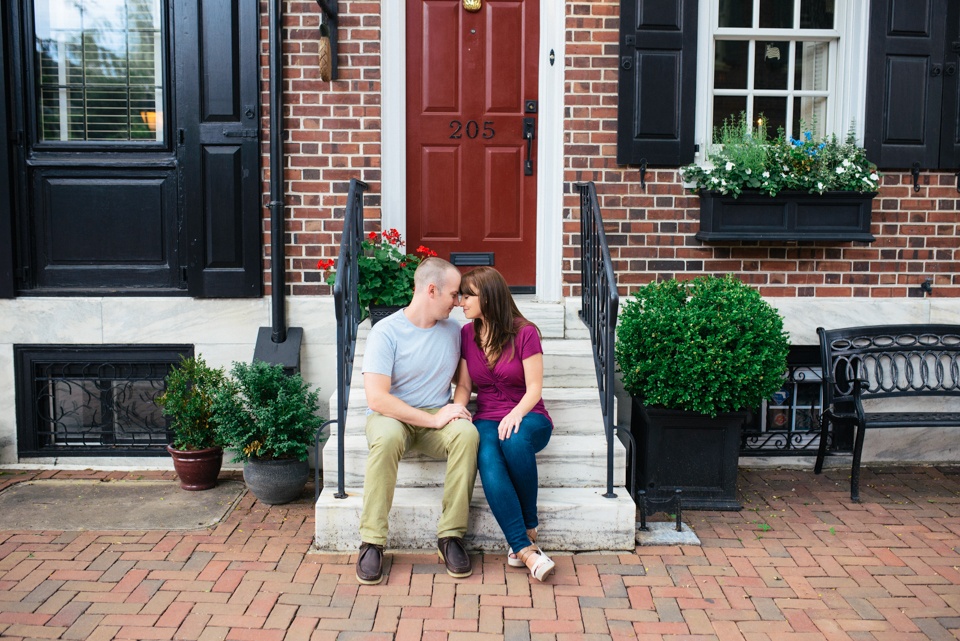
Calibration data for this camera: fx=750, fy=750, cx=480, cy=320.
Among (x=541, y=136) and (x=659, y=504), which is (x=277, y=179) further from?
(x=659, y=504)

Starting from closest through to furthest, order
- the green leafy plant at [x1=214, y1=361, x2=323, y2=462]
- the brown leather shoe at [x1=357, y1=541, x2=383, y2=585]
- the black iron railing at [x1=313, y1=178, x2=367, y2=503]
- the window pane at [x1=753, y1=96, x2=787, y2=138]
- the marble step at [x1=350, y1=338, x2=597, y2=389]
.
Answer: the brown leather shoe at [x1=357, y1=541, x2=383, y2=585], the black iron railing at [x1=313, y1=178, x2=367, y2=503], the green leafy plant at [x1=214, y1=361, x2=323, y2=462], the marble step at [x1=350, y1=338, x2=597, y2=389], the window pane at [x1=753, y1=96, x2=787, y2=138]

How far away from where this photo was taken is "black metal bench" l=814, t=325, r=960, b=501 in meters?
4.55

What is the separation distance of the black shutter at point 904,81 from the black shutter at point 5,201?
5314 millimetres

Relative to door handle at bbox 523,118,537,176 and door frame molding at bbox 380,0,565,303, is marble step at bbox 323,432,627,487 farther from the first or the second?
door handle at bbox 523,118,537,176

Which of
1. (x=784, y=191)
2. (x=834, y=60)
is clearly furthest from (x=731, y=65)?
(x=784, y=191)

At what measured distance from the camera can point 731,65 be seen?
484 centimetres

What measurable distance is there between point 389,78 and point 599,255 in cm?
179

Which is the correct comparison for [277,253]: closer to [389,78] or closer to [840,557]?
[389,78]

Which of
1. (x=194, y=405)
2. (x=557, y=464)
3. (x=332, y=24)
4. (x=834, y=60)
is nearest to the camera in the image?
(x=557, y=464)

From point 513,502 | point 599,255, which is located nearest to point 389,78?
point 599,255

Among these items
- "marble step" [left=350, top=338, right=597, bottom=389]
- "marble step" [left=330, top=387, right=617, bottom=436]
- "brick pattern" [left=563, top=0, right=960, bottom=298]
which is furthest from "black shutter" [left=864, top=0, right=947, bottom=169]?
"marble step" [left=330, top=387, right=617, bottom=436]

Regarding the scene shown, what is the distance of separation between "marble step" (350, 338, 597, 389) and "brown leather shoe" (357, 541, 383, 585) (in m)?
1.09

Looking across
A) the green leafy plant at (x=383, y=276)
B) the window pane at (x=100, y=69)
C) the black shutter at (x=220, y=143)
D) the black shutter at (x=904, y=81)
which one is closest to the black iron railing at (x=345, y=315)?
the green leafy plant at (x=383, y=276)

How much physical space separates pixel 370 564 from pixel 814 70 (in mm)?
4177
